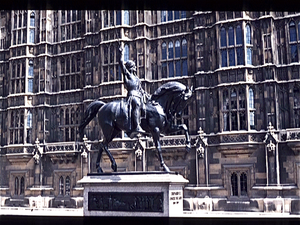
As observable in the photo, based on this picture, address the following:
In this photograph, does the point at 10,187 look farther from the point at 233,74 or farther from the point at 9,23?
the point at 233,74

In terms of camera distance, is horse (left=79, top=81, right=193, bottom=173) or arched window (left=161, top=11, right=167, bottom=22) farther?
arched window (left=161, top=11, right=167, bottom=22)

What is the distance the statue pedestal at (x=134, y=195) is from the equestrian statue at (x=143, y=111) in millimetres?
957

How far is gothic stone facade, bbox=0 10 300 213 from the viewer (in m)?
27.3

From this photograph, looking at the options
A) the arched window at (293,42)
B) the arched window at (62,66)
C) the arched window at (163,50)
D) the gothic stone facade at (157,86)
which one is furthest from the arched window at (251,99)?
the arched window at (62,66)

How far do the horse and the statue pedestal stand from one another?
102 centimetres

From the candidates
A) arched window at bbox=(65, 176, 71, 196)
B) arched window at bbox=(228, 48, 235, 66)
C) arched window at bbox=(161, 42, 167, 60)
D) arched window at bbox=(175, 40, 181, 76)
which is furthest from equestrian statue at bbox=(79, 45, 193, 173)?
arched window at bbox=(65, 176, 71, 196)

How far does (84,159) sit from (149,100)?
17.6 meters

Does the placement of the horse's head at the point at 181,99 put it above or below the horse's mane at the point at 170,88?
below

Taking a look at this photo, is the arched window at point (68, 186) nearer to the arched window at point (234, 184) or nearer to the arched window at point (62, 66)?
the arched window at point (62, 66)

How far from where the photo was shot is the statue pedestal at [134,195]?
46.9 feet

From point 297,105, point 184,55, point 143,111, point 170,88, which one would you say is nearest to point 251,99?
point 297,105

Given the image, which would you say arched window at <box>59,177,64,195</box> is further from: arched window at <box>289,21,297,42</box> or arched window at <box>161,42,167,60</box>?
arched window at <box>289,21,297,42</box>

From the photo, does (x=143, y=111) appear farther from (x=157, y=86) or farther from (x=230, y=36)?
(x=157, y=86)

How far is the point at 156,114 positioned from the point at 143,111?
A: 1.73 feet
